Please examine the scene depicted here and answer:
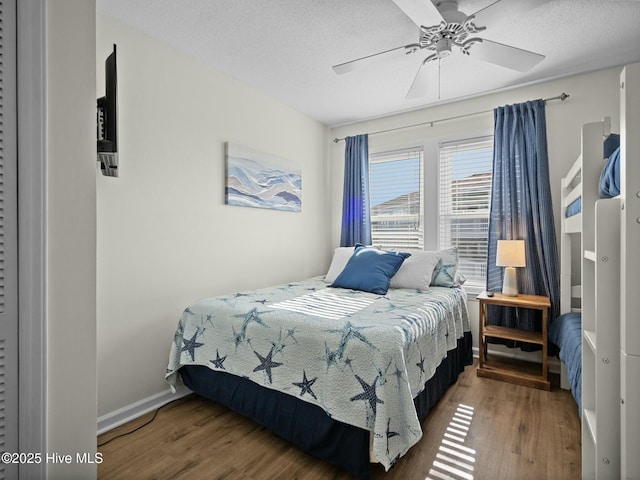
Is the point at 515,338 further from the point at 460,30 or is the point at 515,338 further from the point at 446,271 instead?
the point at 460,30

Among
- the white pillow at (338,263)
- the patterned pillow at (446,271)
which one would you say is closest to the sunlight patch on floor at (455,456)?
the patterned pillow at (446,271)

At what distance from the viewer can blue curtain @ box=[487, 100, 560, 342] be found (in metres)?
2.88

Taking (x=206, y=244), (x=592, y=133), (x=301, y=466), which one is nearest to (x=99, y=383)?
(x=206, y=244)

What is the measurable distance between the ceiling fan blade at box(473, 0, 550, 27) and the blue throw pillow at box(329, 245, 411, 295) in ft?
5.71

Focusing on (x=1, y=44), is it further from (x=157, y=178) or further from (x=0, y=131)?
(x=157, y=178)

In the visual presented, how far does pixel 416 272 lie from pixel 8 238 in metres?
2.61

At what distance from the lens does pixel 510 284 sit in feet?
9.45

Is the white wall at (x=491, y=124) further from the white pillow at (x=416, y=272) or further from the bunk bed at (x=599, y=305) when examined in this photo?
the bunk bed at (x=599, y=305)

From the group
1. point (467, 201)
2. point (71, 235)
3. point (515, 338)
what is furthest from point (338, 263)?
point (71, 235)

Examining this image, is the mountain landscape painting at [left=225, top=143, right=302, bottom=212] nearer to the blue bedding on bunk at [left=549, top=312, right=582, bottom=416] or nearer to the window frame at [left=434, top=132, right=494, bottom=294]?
the window frame at [left=434, top=132, right=494, bottom=294]

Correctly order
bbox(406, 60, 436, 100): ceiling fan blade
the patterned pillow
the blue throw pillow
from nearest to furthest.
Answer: bbox(406, 60, 436, 100): ceiling fan blade, the blue throw pillow, the patterned pillow

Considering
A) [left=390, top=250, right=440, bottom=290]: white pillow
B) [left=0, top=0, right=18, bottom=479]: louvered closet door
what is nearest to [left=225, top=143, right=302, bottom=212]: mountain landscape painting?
[left=390, top=250, right=440, bottom=290]: white pillow

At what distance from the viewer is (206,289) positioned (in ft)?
8.96

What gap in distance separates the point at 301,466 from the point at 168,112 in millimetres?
2402
